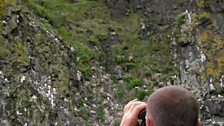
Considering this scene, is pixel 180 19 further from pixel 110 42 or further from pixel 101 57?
pixel 101 57

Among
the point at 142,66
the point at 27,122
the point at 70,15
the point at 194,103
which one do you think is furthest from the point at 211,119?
the point at 194,103

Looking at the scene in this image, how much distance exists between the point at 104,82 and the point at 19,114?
4.48 m

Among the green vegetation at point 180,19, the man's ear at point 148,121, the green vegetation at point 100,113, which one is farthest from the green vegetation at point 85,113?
the man's ear at point 148,121

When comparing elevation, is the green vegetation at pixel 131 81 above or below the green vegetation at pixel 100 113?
above

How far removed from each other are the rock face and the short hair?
9.33m

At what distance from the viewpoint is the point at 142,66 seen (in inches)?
639

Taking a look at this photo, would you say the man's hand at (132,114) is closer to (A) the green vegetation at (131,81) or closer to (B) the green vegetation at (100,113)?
(B) the green vegetation at (100,113)

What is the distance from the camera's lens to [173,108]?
195cm

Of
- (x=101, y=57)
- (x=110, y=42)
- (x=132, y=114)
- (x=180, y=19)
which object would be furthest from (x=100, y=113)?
(x=132, y=114)

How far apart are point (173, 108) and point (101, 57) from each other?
47.4 feet

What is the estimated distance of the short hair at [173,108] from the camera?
1.94 meters

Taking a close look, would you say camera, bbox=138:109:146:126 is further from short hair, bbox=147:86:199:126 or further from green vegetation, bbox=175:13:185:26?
green vegetation, bbox=175:13:185:26

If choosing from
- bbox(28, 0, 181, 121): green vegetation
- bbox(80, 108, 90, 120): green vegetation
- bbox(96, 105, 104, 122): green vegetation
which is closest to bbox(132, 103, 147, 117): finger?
bbox(80, 108, 90, 120): green vegetation

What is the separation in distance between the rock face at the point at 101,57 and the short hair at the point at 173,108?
9.33 metres
